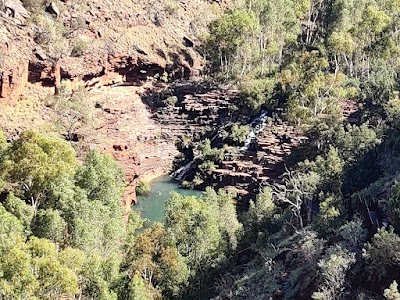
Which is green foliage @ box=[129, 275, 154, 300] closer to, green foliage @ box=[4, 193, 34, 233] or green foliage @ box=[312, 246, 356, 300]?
green foliage @ box=[312, 246, 356, 300]

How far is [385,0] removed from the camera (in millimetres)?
68938

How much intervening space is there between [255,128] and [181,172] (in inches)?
372

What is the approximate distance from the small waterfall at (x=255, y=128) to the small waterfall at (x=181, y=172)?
6333 millimetres

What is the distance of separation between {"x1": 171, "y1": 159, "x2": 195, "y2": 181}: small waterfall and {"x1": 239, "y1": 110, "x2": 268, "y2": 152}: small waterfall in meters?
6.33

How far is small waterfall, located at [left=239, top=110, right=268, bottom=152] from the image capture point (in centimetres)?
5408

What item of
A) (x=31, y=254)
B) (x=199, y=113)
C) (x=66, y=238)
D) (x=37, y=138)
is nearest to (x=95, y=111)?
(x=199, y=113)

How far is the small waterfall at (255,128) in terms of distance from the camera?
54.1 metres

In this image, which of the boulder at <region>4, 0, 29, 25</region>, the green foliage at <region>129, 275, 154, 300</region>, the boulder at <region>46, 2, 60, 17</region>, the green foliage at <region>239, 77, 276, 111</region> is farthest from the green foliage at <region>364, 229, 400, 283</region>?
the boulder at <region>46, 2, 60, 17</region>

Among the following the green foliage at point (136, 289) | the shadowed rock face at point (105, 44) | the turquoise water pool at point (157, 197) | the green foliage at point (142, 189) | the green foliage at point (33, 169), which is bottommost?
the turquoise water pool at point (157, 197)

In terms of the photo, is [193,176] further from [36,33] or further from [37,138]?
[37,138]

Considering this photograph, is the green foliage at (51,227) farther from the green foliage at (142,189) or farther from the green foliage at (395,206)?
the green foliage at (142,189)

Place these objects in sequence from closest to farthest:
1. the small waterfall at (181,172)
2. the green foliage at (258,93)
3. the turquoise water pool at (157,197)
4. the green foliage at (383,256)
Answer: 1. the green foliage at (383,256)
2. the turquoise water pool at (157,197)
3. the small waterfall at (181,172)
4. the green foliage at (258,93)

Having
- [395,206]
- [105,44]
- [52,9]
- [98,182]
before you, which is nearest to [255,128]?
[105,44]

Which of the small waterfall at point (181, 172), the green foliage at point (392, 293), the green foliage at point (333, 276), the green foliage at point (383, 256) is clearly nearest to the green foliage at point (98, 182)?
the green foliage at point (333, 276)
